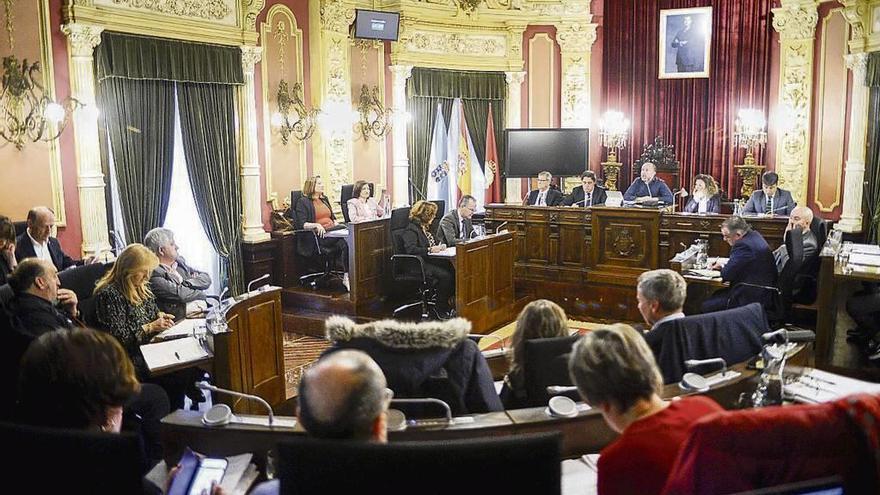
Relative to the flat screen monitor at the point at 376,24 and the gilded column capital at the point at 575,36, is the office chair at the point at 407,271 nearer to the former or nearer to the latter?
the flat screen monitor at the point at 376,24

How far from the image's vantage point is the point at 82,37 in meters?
6.95

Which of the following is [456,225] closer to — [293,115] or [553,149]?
[293,115]

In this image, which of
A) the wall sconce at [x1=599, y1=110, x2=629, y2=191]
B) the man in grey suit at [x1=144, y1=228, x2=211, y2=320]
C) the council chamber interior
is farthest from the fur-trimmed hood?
the wall sconce at [x1=599, y1=110, x2=629, y2=191]

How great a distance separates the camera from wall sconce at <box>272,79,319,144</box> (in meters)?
9.23

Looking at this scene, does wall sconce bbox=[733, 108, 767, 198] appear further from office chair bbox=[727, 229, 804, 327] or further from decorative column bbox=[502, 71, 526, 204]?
office chair bbox=[727, 229, 804, 327]

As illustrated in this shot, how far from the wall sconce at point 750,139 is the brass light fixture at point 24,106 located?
28.1ft

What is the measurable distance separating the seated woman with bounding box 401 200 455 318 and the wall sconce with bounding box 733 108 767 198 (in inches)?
204

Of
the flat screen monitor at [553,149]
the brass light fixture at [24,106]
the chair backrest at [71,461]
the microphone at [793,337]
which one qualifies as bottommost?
the microphone at [793,337]

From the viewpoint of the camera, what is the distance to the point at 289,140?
9.42m

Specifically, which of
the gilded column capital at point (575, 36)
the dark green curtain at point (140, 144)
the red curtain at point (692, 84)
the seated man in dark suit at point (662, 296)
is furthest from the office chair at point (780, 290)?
the gilded column capital at point (575, 36)

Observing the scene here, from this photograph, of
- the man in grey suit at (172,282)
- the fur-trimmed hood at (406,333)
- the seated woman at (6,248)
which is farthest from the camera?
the seated woman at (6,248)

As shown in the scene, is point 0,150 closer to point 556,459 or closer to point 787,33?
point 556,459

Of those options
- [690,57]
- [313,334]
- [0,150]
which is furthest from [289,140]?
[690,57]

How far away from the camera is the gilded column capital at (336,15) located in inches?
378
